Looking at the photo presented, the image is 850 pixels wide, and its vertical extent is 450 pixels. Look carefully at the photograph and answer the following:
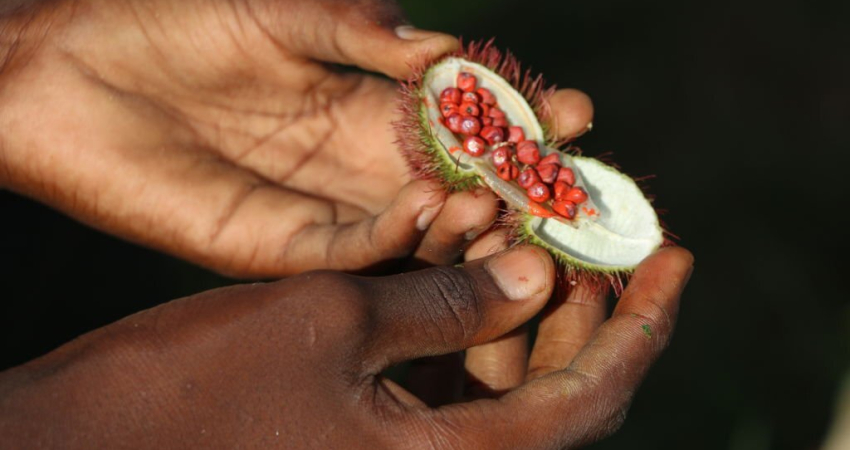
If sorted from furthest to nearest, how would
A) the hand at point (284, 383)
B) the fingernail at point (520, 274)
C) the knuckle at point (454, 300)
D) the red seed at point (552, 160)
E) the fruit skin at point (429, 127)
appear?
the red seed at point (552, 160) < the fruit skin at point (429, 127) < the fingernail at point (520, 274) < the knuckle at point (454, 300) < the hand at point (284, 383)

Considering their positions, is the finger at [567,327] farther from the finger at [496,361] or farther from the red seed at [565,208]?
the red seed at [565,208]

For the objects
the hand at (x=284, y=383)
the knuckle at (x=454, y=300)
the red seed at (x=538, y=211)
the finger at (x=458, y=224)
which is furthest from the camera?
the red seed at (x=538, y=211)

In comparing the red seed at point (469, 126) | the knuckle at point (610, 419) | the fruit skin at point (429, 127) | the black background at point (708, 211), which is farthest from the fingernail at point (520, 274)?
the black background at point (708, 211)

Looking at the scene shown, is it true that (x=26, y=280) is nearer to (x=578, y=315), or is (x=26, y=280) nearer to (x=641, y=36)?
(x=578, y=315)

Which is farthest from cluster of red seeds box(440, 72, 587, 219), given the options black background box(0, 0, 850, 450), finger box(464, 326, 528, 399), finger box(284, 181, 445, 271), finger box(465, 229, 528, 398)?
black background box(0, 0, 850, 450)

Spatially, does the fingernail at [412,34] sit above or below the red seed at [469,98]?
above

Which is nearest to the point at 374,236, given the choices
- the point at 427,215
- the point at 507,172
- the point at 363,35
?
the point at 427,215

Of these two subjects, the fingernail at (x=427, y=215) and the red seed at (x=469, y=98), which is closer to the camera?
the fingernail at (x=427, y=215)
